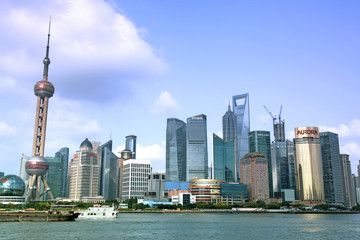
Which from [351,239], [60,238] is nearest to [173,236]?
[60,238]

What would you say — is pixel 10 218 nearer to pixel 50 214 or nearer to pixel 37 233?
pixel 50 214

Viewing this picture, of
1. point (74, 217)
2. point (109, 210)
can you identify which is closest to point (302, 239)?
point (74, 217)

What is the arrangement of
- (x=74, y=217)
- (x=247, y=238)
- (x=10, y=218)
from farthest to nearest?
(x=74, y=217) < (x=10, y=218) < (x=247, y=238)

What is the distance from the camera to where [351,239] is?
111375 mm

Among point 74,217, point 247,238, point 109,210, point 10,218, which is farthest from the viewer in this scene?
point 109,210

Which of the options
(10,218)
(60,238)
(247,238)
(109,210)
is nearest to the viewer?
(60,238)

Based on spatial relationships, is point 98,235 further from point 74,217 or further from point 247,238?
point 74,217

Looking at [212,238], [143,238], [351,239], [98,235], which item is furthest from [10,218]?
[351,239]

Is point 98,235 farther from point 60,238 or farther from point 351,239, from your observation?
point 351,239

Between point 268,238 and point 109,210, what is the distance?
363ft

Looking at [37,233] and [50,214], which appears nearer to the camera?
[37,233]

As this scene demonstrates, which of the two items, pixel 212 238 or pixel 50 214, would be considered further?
pixel 50 214

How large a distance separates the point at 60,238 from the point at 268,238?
60.6 metres

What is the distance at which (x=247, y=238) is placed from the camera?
361 feet
